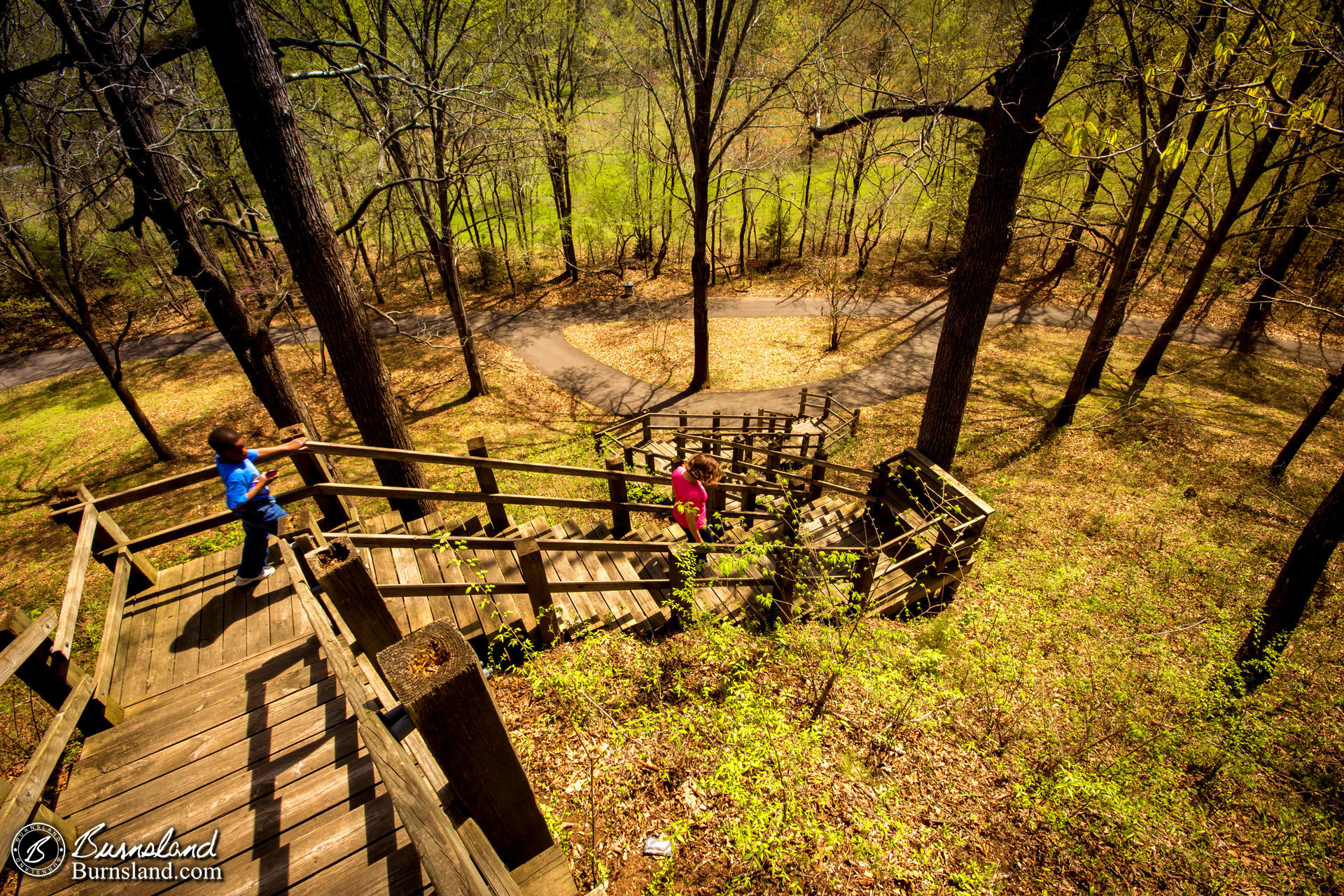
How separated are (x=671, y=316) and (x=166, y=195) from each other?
18.8m

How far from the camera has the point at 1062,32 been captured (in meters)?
6.09

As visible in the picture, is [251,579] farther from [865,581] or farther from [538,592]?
[865,581]

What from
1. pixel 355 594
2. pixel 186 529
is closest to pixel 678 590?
pixel 355 594

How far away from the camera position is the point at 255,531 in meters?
4.70

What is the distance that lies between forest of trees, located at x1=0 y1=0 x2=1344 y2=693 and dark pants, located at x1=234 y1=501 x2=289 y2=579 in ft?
7.67

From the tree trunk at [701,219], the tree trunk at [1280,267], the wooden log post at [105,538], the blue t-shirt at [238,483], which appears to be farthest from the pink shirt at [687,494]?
the tree trunk at [1280,267]

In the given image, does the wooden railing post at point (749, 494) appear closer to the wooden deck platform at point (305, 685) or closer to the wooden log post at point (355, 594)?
the wooden deck platform at point (305, 685)

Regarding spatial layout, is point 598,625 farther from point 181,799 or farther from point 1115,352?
point 1115,352

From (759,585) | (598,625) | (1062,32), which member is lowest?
(759,585)

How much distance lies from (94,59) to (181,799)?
392 inches

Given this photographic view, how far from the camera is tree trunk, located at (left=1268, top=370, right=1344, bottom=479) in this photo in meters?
8.93

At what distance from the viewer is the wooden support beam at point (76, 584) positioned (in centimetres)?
326

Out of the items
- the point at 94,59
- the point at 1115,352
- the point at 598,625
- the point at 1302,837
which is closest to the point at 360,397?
the point at 598,625

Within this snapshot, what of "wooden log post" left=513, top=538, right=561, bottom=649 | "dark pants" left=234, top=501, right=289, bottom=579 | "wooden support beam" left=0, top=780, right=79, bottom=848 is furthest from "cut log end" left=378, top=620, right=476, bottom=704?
"dark pants" left=234, top=501, right=289, bottom=579
